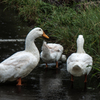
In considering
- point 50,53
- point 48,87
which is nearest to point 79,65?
point 48,87

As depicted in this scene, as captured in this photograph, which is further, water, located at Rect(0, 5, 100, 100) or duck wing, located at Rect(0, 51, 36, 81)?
duck wing, located at Rect(0, 51, 36, 81)

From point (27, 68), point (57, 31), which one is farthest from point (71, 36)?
point (27, 68)

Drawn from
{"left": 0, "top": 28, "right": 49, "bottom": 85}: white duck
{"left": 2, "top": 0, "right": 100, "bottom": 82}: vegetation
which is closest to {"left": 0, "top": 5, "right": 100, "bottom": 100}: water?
{"left": 0, "top": 28, "right": 49, "bottom": 85}: white duck

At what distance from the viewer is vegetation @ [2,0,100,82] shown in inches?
305

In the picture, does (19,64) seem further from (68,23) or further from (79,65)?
(68,23)

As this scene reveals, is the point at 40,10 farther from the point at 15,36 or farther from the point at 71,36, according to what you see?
the point at 71,36

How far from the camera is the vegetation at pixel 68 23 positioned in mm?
7755

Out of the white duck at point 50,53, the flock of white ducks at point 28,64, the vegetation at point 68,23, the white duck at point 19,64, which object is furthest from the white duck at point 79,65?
the white duck at point 50,53

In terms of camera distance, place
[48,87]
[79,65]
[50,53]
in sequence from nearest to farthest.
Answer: [79,65], [48,87], [50,53]

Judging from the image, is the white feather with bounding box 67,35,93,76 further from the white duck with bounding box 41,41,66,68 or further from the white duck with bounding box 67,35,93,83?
the white duck with bounding box 41,41,66,68

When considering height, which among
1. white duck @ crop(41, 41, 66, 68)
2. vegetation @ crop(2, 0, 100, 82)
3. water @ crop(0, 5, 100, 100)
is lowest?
water @ crop(0, 5, 100, 100)

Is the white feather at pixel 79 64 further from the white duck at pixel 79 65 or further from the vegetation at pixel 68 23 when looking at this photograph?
the vegetation at pixel 68 23

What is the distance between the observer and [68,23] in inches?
385

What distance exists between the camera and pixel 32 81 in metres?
6.18
